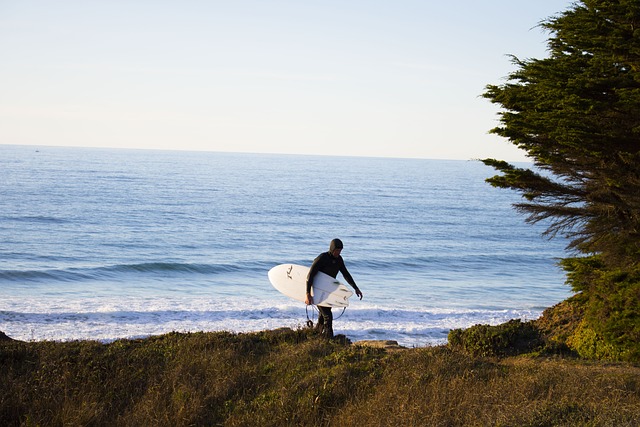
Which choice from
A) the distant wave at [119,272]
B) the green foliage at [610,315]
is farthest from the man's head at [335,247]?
the distant wave at [119,272]

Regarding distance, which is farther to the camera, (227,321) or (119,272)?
(119,272)

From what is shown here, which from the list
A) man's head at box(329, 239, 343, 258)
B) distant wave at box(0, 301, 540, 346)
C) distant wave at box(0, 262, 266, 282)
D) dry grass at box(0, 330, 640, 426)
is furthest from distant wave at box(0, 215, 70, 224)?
dry grass at box(0, 330, 640, 426)

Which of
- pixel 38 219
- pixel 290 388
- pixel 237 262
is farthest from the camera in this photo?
pixel 38 219

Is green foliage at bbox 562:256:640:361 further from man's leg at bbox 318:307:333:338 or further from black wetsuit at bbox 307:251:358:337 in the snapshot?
man's leg at bbox 318:307:333:338

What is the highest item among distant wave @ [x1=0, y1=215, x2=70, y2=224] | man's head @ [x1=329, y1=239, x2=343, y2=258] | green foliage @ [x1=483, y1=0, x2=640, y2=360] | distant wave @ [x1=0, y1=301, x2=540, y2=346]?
green foliage @ [x1=483, y1=0, x2=640, y2=360]

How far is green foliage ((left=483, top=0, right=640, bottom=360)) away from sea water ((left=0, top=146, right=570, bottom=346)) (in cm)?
540

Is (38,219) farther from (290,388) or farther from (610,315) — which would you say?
(290,388)

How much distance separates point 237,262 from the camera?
33.8m

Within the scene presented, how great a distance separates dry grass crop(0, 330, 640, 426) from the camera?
6.43 metres

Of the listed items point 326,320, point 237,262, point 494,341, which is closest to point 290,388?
point 326,320

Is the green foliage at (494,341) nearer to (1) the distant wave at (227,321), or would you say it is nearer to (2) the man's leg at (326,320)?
(2) the man's leg at (326,320)

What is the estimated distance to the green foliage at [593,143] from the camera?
10.9m

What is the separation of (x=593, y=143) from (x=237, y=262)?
24818 mm

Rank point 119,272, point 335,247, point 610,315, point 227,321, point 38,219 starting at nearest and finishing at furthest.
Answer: point 610,315, point 335,247, point 227,321, point 119,272, point 38,219
